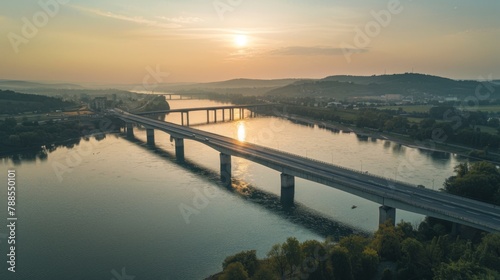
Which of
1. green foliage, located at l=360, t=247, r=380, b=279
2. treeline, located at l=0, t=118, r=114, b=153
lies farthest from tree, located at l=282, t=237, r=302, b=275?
treeline, located at l=0, t=118, r=114, b=153

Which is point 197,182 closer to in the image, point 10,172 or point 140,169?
point 140,169

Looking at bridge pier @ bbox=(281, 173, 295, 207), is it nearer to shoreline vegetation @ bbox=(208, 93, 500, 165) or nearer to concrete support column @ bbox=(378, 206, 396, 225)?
concrete support column @ bbox=(378, 206, 396, 225)

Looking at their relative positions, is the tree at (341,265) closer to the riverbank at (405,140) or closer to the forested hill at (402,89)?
the riverbank at (405,140)

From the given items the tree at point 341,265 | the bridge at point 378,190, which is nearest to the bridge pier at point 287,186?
the bridge at point 378,190

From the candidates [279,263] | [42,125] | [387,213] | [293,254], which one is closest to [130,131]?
[42,125]

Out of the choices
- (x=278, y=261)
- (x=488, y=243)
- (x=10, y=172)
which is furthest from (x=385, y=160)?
(x=10, y=172)

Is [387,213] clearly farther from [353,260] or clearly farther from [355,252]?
[353,260]
